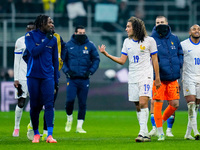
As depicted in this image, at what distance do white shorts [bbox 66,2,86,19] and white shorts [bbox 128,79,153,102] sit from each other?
14816 millimetres

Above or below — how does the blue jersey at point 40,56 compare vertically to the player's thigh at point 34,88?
above

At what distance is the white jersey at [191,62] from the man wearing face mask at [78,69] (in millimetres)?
2886

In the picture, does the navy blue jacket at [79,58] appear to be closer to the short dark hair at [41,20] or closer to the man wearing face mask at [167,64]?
the man wearing face mask at [167,64]

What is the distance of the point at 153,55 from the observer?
9680mm

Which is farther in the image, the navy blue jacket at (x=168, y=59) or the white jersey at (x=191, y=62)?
the white jersey at (x=191, y=62)

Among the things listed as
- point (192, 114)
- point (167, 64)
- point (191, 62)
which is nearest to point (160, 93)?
point (167, 64)

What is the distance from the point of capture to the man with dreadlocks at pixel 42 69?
30.4 ft

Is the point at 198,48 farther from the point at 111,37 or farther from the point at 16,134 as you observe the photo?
the point at 111,37

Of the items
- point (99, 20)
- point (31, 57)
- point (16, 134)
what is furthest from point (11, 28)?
point (31, 57)

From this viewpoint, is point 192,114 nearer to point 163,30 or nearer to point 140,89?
point 140,89

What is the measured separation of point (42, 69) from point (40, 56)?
0.23 m

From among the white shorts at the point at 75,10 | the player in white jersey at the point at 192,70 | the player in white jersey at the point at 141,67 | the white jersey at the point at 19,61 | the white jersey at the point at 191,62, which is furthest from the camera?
the white shorts at the point at 75,10

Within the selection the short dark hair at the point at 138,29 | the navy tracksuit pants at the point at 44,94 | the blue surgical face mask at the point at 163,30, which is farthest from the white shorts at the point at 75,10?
the navy tracksuit pants at the point at 44,94

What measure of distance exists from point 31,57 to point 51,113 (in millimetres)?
1046
